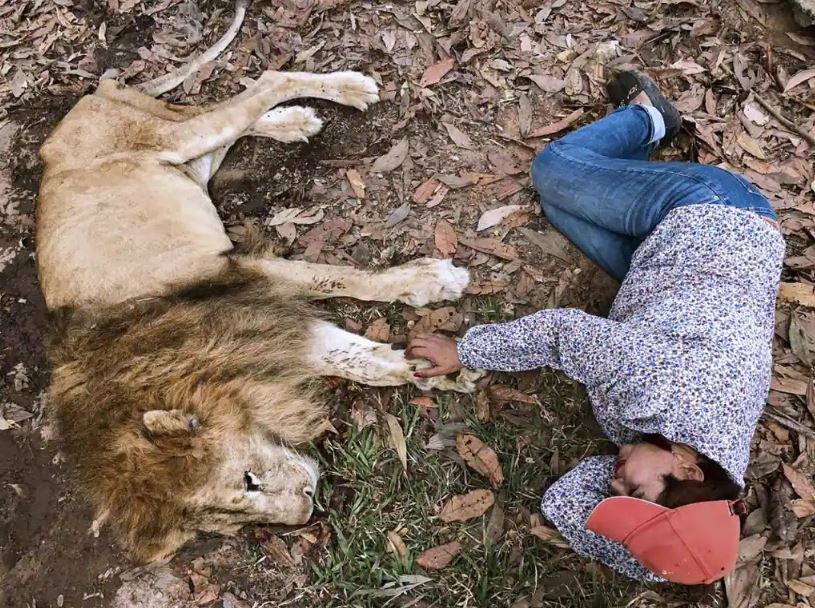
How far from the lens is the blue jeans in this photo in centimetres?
272

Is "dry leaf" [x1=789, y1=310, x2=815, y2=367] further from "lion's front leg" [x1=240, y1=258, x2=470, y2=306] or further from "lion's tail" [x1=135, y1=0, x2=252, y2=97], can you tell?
"lion's tail" [x1=135, y1=0, x2=252, y2=97]

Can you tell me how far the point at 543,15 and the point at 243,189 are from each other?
196cm

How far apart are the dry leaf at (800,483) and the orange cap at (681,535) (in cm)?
91

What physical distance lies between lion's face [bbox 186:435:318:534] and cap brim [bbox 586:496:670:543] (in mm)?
1284

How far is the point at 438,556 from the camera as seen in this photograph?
290 centimetres

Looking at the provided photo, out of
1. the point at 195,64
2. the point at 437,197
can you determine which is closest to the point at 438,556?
the point at 437,197

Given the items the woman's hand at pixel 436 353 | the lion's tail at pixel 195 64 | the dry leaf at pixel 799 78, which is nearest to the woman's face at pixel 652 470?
the woman's hand at pixel 436 353

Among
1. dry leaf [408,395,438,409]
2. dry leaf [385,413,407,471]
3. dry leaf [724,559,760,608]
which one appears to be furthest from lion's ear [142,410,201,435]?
dry leaf [724,559,760,608]

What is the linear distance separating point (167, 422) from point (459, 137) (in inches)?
81.7

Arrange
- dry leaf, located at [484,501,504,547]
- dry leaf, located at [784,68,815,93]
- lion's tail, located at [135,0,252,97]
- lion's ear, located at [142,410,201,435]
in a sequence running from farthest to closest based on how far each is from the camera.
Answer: lion's tail, located at [135,0,252,97] < dry leaf, located at [784,68,815,93] < dry leaf, located at [484,501,504,547] < lion's ear, located at [142,410,201,435]

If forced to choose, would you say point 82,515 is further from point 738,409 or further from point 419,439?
point 738,409

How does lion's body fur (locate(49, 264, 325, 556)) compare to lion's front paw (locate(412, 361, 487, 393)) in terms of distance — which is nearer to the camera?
lion's body fur (locate(49, 264, 325, 556))

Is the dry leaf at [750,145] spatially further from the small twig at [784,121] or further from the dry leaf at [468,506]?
the dry leaf at [468,506]

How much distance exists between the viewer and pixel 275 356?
10.7 feet
